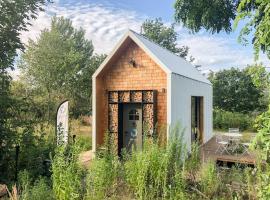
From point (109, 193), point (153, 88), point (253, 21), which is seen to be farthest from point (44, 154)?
point (253, 21)

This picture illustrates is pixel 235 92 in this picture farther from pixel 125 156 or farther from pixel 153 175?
pixel 153 175

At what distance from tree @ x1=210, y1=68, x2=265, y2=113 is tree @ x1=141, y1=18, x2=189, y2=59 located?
27.4 feet

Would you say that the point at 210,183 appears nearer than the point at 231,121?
Yes

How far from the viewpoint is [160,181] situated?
16.7 ft

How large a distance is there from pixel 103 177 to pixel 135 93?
5971 millimetres

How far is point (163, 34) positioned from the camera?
118 ft

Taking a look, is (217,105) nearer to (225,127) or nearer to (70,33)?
(225,127)

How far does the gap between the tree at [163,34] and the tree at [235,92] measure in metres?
8.34

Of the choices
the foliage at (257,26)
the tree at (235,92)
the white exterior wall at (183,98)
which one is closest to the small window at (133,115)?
the white exterior wall at (183,98)

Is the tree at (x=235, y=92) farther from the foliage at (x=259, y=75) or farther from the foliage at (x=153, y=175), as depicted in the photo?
the foliage at (x=259, y=75)

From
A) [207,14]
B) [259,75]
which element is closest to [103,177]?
[259,75]

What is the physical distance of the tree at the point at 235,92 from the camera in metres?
27.9

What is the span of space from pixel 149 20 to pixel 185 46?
19.1ft

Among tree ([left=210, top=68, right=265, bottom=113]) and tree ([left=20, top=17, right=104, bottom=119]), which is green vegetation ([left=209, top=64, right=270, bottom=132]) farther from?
tree ([left=20, top=17, right=104, bottom=119])
